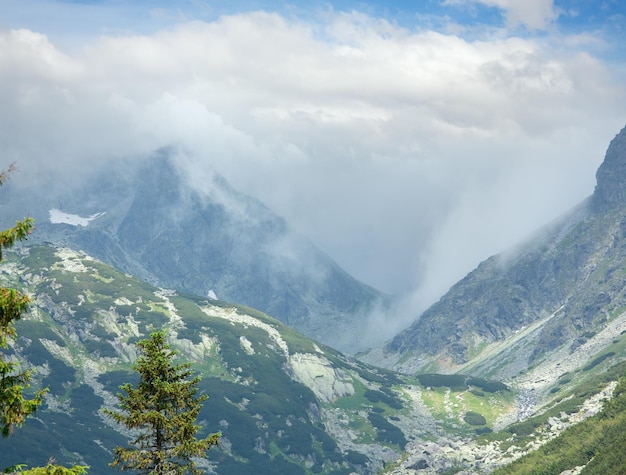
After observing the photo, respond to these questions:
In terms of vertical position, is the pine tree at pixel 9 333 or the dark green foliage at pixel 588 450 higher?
the pine tree at pixel 9 333

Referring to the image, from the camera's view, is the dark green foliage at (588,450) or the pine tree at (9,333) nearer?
the pine tree at (9,333)

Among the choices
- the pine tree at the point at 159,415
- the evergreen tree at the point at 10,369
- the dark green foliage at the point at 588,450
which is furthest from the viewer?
the dark green foliage at the point at 588,450

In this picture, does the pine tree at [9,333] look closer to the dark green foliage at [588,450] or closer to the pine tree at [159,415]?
the pine tree at [159,415]

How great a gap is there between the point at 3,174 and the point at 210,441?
1976 cm

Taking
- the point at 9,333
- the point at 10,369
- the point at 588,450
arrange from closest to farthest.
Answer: the point at 9,333 < the point at 10,369 < the point at 588,450

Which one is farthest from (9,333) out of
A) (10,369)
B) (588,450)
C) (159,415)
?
(588,450)

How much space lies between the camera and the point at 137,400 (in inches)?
1524

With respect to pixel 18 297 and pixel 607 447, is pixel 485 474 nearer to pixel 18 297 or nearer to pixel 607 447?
pixel 607 447

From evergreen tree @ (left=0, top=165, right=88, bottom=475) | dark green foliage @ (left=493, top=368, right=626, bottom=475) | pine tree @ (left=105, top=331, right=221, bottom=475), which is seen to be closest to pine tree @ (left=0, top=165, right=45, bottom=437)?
evergreen tree @ (left=0, top=165, right=88, bottom=475)

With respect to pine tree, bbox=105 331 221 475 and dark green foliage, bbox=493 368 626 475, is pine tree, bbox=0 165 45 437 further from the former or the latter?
dark green foliage, bbox=493 368 626 475

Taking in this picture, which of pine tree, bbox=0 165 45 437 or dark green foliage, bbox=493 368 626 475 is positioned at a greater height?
pine tree, bbox=0 165 45 437

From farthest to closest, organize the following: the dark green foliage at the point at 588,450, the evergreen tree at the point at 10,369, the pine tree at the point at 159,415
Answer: the dark green foliage at the point at 588,450 → the pine tree at the point at 159,415 → the evergreen tree at the point at 10,369

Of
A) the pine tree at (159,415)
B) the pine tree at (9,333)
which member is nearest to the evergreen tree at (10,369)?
the pine tree at (9,333)

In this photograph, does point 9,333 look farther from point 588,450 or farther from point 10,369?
point 588,450
